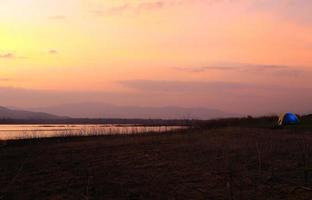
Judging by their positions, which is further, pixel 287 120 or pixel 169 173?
pixel 287 120

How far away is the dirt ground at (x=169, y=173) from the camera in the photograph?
1069 centimetres

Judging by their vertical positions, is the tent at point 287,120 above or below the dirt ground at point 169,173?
above

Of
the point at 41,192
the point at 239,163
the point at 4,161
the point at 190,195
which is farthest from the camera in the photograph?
the point at 4,161

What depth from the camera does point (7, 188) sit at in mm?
11672

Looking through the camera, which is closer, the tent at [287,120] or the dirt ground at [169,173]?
the dirt ground at [169,173]

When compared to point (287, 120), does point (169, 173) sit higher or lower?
lower

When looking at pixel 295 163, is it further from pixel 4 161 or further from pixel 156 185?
pixel 4 161

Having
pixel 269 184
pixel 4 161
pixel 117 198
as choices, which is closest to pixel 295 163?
pixel 269 184

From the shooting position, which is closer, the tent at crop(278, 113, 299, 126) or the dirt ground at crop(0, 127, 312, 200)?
the dirt ground at crop(0, 127, 312, 200)

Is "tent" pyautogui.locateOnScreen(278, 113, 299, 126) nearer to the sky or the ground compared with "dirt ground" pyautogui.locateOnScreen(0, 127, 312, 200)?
nearer to the sky

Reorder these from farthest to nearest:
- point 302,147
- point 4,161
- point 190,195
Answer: point 4,161 → point 302,147 → point 190,195

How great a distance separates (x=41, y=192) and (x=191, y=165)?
503cm

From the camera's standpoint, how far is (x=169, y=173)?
13.3 metres

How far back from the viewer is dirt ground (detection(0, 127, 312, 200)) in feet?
35.1
